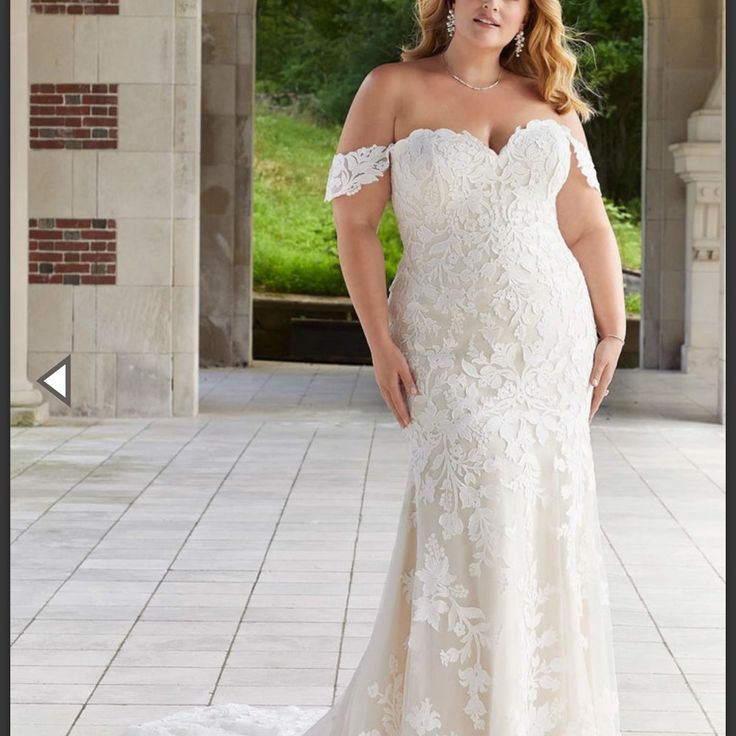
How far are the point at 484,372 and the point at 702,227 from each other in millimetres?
13734

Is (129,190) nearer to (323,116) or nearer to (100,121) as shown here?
(100,121)

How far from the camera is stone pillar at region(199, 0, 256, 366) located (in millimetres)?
17781

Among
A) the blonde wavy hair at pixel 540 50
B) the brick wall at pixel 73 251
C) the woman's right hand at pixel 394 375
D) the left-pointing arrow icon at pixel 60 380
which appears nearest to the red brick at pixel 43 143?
the brick wall at pixel 73 251

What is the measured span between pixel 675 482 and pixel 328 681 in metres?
4.71

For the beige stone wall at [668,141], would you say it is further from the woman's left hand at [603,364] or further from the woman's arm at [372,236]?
the woman's arm at [372,236]

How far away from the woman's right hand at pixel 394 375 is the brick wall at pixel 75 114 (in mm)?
8526

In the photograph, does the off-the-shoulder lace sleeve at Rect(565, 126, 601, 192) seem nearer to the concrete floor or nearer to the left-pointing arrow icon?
the concrete floor

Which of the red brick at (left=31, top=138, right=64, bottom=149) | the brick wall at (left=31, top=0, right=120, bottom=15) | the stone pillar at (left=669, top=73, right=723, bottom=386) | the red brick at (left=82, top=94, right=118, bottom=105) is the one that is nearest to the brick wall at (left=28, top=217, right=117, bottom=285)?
the red brick at (left=31, top=138, right=64, bottom=149)

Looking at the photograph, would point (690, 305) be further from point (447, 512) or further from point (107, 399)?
point (447, 512)

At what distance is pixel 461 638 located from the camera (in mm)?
3438

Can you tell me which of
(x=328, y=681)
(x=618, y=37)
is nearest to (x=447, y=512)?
(x=328, y=681)

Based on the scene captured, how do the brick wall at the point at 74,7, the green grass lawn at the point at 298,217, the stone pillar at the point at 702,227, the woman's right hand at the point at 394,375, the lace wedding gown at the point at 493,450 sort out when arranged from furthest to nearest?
the green grass lawn at the point at 298,217, the stone pillar at the point at 702,227, the brick wall at the point at 74,7, the woman's right hand at the point at 394,375, the lace wedding gown at the point at 493,450

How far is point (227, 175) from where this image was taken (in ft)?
58.7

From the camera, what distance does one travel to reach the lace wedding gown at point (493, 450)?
344 centimetres
